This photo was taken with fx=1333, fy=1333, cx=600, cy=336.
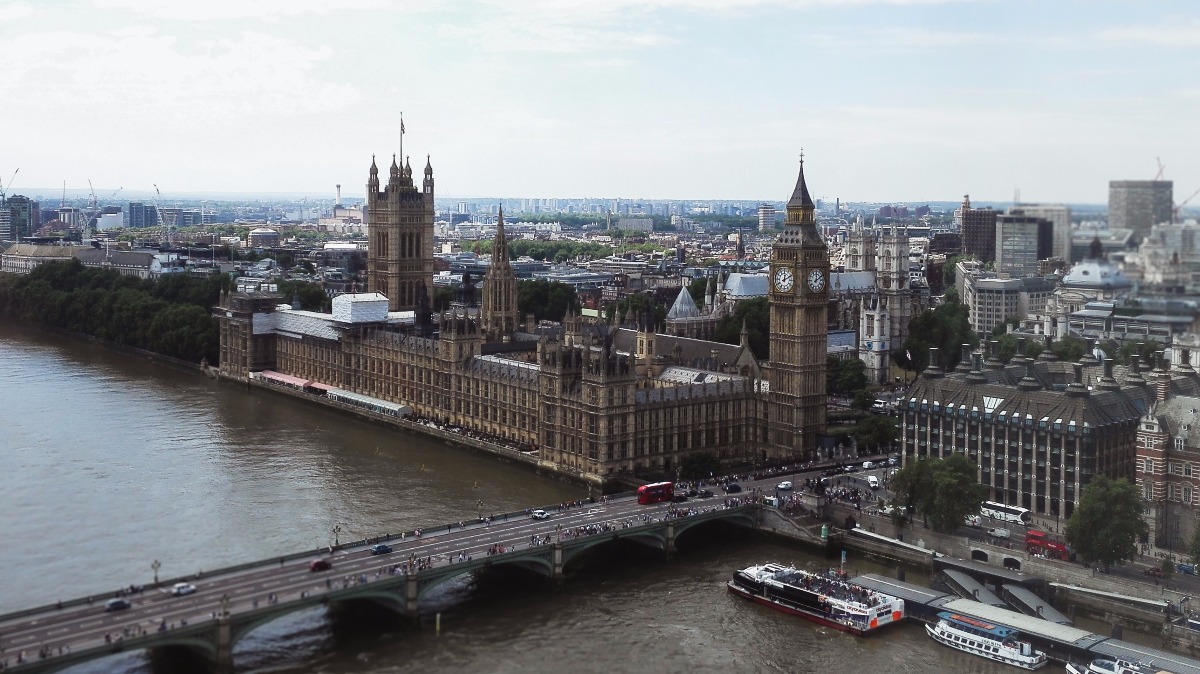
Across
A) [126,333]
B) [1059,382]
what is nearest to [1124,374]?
[1059,382]

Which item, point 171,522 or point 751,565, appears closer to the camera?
point 751,565

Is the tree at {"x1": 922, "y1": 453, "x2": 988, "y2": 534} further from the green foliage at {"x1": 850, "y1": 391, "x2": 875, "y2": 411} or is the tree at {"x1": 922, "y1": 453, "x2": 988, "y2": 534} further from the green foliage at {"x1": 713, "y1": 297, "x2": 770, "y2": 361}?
the green foliage at {"x1": 713, "y1": 297, "x2": 770, "y2": 361}

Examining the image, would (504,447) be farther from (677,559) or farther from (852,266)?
(852,266)

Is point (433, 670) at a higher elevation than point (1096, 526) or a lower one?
lower

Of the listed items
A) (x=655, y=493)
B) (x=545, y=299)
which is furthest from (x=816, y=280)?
(x=545, y=299)

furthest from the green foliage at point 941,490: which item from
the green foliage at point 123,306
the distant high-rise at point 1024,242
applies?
the green foliage at point 123,306

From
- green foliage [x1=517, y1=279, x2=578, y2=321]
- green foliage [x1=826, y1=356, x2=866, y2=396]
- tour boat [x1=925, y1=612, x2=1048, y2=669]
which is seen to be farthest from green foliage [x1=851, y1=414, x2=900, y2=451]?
green foliage [x1=517, y1=279, x2=578, y2=321]
